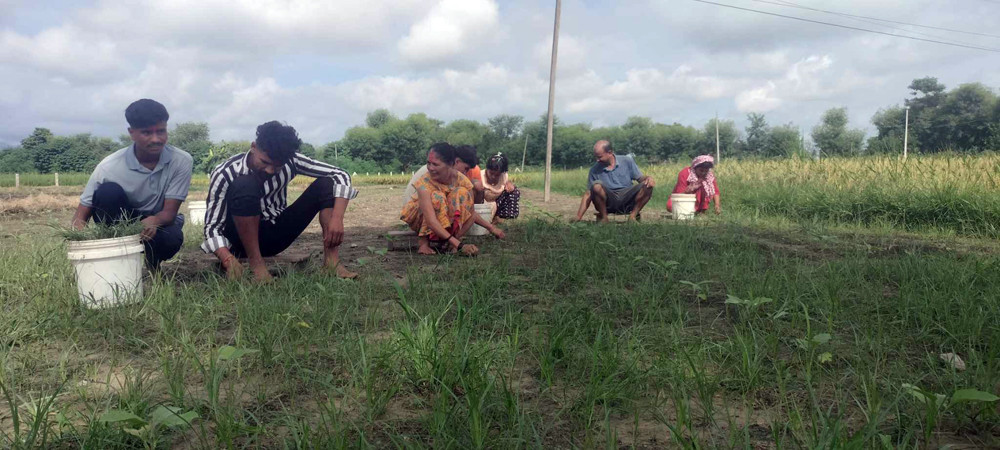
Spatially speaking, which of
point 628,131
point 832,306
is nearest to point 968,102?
point 628,131

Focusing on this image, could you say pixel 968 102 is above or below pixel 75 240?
above

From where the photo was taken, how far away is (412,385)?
1.76 metres

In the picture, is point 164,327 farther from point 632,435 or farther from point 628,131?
point 628,131

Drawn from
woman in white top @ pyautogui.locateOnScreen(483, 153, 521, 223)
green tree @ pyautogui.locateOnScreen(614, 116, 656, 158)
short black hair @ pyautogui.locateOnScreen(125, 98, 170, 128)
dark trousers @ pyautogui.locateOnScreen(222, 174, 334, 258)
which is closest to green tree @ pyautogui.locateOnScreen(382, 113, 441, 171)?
green tree @ pyautogui.locateOnScreen(614, 116, 656, 158)

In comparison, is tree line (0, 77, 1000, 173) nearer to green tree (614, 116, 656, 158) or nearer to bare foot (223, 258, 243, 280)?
green tree (614, 116, 656, 158)

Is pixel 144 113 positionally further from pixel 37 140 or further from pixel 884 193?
pixel 37 140

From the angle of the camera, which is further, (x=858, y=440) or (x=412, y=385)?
(x=412, y=385)

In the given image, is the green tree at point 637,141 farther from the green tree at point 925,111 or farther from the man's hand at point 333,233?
the man's hand at point 333,233

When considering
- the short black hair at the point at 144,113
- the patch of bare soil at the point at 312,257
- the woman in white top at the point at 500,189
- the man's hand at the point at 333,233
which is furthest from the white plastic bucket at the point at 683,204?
the short black hair at the point at 144,113

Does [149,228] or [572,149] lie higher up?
[572,149]

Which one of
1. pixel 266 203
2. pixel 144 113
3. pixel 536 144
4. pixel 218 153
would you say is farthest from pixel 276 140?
pixel 536 144

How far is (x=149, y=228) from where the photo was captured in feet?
9.58

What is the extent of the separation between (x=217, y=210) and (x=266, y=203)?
29cm

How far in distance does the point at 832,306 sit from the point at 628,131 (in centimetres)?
6262
